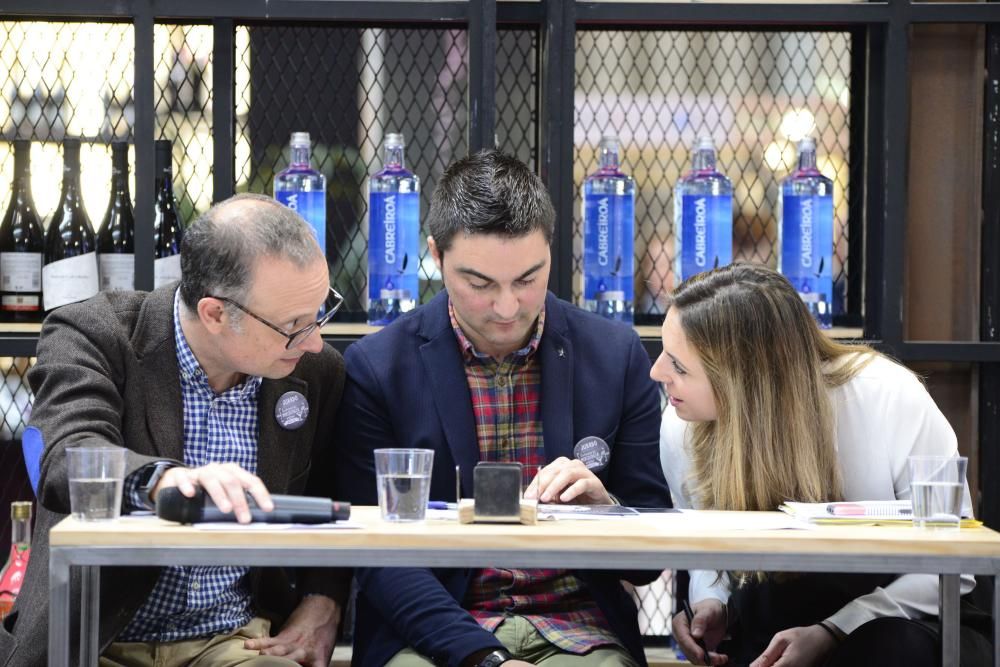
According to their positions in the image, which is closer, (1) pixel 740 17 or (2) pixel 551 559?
(2) pixel 551 559

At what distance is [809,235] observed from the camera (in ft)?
8.62

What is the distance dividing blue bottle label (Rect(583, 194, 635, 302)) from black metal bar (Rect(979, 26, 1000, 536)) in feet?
2.54

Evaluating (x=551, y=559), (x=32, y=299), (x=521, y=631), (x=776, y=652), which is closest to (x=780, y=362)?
(x=776, y=652)

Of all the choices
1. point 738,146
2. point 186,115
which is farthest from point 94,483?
point 738,146

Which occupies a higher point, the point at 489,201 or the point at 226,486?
the point at 489,201

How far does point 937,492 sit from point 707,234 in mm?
1137

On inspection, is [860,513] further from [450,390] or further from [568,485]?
[450,390]

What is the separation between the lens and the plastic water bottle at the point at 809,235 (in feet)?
8.62

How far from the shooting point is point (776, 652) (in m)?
1.93

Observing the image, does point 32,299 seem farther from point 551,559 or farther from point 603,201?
point 551,559

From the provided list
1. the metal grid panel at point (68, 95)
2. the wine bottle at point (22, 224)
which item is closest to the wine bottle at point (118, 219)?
the metal grid panel at point (68, 95)

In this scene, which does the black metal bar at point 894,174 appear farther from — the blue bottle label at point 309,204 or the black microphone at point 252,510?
the black microphone at point 252,510

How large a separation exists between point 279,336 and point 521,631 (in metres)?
0.60

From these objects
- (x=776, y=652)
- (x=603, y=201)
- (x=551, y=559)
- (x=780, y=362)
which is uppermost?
(x=603, y=201)
